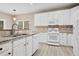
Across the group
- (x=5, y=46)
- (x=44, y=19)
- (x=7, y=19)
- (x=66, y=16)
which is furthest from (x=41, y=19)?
(x=5, y=46)

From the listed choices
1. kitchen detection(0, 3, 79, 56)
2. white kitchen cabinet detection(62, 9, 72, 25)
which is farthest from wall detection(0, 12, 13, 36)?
white kitchen cabinet detection(62, 9, 72, 25)

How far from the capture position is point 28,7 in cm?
127

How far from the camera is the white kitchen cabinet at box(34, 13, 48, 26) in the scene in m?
1.34

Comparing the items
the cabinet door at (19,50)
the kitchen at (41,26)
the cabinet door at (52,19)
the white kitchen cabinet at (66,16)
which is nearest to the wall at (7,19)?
the kitchen at (41,26)

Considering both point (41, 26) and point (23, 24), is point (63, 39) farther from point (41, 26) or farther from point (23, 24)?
point (23, 24)

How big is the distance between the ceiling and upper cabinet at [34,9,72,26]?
77 mm

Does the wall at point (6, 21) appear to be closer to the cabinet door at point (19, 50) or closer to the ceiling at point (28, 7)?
the ceiling at point (28, 7)

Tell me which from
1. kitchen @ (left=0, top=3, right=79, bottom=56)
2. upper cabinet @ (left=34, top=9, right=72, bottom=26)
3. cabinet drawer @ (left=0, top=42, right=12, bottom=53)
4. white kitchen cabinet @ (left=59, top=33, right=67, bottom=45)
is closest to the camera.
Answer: cabinet drawer @ (left=0, top=42, right=12, bottom=53)

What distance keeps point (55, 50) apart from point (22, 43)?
443mm

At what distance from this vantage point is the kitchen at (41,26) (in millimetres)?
1233

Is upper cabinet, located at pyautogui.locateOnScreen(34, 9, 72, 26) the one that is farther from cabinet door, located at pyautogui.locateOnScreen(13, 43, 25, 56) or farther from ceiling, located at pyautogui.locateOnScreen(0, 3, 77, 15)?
cabinet door, located at pyautogui.locateOnScreen(13, 43, 25, 56)

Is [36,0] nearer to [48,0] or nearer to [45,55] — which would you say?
[48,0]

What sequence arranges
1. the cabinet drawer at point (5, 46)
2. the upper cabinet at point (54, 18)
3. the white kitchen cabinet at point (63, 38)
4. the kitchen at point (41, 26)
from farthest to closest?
the white kitchen cabinet at point (63, 38)
the upper cabinet at point (54, 18)
the kitchen at point (41, 26)
the cabinet drawer at point (5, 46)

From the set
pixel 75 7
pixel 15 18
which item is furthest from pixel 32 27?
pixel 75 7
